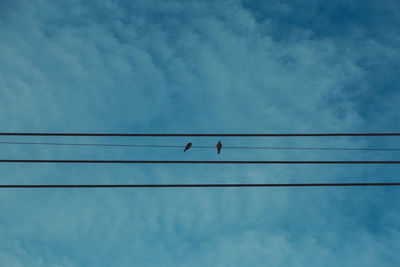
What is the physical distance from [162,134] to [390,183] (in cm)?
675

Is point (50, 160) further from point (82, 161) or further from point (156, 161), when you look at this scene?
point (156, 161)

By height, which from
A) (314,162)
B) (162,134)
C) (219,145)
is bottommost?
(314,162)

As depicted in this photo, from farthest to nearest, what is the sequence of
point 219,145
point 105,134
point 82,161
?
point 219,145 → point 105,134 → point 82,161

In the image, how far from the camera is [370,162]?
8898 mm

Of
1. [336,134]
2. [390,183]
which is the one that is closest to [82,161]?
[336,134]

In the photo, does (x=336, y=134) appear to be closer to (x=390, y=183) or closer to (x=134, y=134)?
(x=390, y=183)

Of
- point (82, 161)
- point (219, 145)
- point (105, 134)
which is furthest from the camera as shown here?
point (219, 145)

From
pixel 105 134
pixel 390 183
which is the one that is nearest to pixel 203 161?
pixel 105 134

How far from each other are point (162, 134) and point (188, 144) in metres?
3.15

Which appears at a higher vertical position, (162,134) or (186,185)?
(162,134)

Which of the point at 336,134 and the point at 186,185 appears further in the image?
the point at 336,134

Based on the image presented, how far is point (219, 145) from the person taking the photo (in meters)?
12.3

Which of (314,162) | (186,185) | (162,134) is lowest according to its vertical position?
(186,185)

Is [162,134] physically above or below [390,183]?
above
